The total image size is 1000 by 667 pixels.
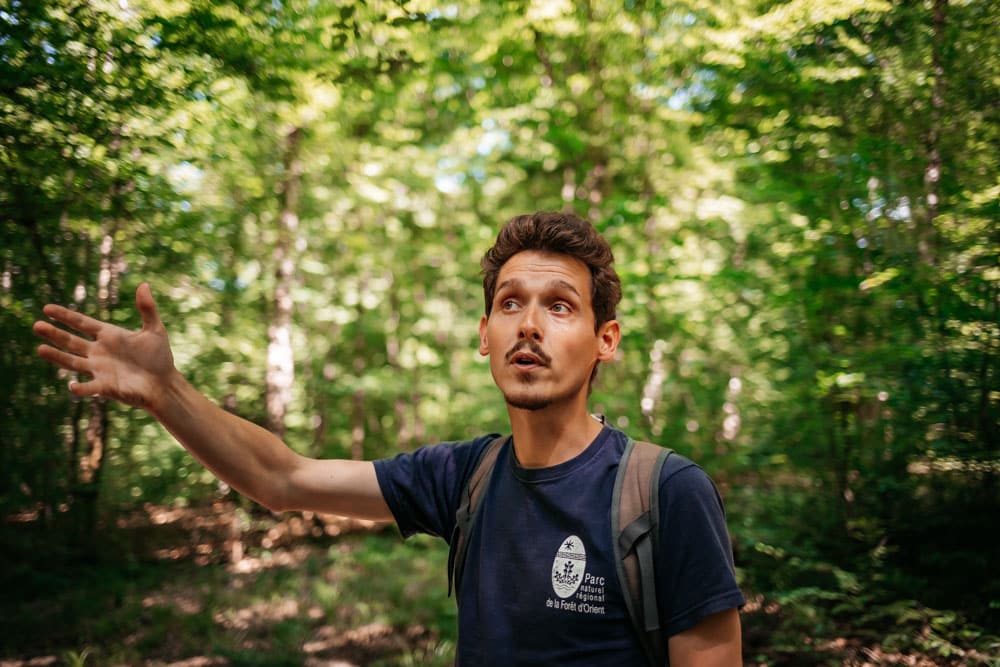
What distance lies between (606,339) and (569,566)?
2.65 feet

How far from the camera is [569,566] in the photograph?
157cm

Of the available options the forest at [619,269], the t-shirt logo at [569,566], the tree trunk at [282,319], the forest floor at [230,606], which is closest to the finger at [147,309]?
the t-shirt logo at [569,566]

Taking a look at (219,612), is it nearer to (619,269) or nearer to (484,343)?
(484,343)

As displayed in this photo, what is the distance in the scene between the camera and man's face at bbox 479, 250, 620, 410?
68.1 inches

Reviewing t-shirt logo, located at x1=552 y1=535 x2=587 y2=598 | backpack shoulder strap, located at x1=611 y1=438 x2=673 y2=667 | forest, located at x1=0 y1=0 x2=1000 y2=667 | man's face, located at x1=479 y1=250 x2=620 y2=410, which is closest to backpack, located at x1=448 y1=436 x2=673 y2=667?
backpack shoulder strap, located at x1=611 y1=438 x2=673 y2=667

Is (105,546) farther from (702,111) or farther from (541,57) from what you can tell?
(702,111)

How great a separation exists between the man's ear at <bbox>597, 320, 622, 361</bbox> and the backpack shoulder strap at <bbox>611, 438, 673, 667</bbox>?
49 cm

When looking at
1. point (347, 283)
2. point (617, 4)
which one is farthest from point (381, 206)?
point (617, 4)

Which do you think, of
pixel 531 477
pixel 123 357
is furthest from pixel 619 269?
pixel 123 357

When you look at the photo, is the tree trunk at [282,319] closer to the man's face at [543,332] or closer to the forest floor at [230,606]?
→ the forest floor at [230,606]

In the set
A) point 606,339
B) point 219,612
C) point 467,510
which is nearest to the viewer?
point 467,510

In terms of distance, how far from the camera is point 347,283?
11.9 m

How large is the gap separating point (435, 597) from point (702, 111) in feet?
21.4

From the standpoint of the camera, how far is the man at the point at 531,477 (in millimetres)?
1474
